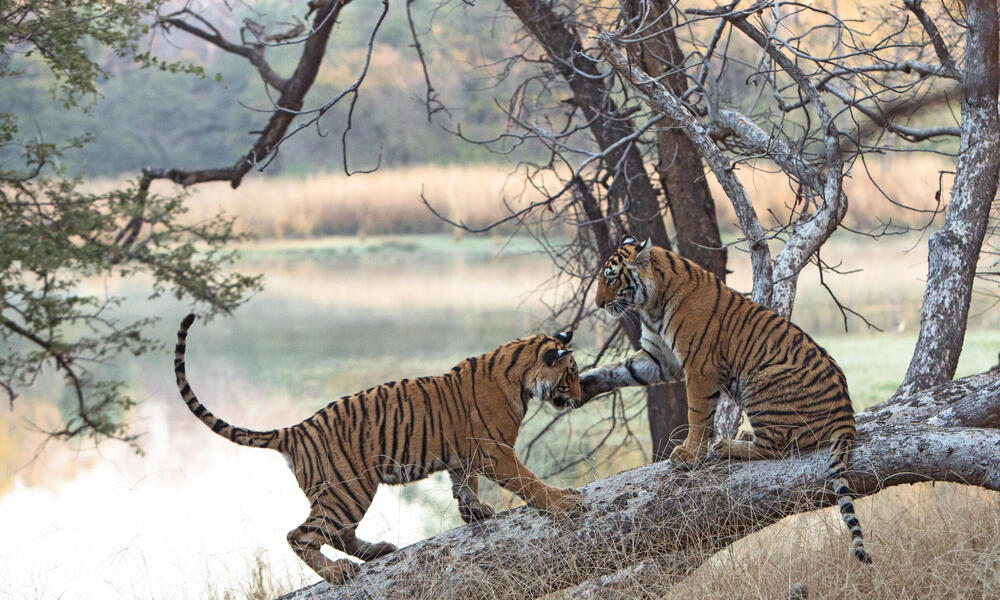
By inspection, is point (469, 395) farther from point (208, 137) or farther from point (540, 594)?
point (208, 137)

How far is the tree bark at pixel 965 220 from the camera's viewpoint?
423cm

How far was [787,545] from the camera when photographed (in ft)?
12.7

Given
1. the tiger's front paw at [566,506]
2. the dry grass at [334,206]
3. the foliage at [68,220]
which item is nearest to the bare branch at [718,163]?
the tiger's front paw at [566,506]

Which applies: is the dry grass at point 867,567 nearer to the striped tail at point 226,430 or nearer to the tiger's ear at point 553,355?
the tiger's ear at point 553,355

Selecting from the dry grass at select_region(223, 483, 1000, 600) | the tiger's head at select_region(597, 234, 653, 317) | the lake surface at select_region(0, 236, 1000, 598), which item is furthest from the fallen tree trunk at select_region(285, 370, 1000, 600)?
the lake surface at select_region(0, 236, 1000, 598)

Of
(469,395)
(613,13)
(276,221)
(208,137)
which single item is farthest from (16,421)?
(469,395)

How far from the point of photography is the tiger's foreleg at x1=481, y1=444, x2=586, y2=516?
11.1 ft

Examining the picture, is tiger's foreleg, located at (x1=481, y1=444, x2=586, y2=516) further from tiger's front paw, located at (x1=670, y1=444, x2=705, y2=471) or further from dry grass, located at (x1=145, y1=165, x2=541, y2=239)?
dry grass, located at (x1=145, y1=165, x2=541, y2=239)

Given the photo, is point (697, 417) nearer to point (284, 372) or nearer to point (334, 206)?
point (284, 372)

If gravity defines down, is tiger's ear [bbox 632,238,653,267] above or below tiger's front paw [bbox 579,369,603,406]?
above

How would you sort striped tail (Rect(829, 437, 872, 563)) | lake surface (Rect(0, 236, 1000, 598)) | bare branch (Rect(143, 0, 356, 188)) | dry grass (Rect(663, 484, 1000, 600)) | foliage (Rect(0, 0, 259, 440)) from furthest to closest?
lake surface (Rect(0, 236, 1000, 598)) → bare branch (Rect(143, 0, 356, 188)) → foliage (Rect(0, 0, 259, 440)) → dry grass (Rect(663, 484, 1000, 600)) → striped tail (Rect(829, 437, 872, 563))

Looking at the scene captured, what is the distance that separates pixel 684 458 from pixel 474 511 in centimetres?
78

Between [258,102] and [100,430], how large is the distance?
47.8ft

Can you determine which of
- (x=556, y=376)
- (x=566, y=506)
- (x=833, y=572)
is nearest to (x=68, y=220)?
(x=556, y=376)
